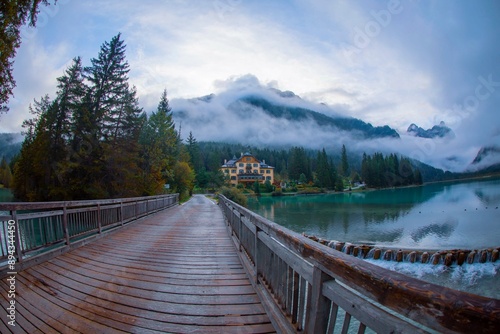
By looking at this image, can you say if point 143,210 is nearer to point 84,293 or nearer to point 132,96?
point 84,293

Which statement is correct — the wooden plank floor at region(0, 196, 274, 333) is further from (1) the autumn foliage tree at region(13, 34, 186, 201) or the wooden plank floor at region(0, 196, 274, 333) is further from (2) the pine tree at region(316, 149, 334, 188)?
(2) the pine tree at region(316, 149, 334, 188)

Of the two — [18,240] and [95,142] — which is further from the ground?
[95,142]

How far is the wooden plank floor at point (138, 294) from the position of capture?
2840mm

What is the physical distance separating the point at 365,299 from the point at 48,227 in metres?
6.76

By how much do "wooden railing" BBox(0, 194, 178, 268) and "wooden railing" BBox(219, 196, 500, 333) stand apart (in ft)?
16.2

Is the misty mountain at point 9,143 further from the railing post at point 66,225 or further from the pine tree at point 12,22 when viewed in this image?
the railing post at point 66,225

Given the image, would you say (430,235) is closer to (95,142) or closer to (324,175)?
(95,142)

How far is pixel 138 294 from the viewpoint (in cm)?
360

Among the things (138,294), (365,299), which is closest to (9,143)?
(138,294)

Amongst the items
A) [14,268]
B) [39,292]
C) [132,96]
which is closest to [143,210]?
[14,268]

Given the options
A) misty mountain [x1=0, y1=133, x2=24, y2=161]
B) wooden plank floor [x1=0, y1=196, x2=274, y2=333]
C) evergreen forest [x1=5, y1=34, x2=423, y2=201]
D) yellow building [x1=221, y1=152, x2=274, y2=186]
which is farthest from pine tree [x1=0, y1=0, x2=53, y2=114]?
misty mountain [x1=0, y1=133, x2=24, y2=161]

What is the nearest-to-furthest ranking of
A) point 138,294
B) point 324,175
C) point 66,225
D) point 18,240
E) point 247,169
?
point 138,294
point 18,240
point 66,225
point 324,175
point 247,169

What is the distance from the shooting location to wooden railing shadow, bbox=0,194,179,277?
15.0 feet

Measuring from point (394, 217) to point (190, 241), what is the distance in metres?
31.4
